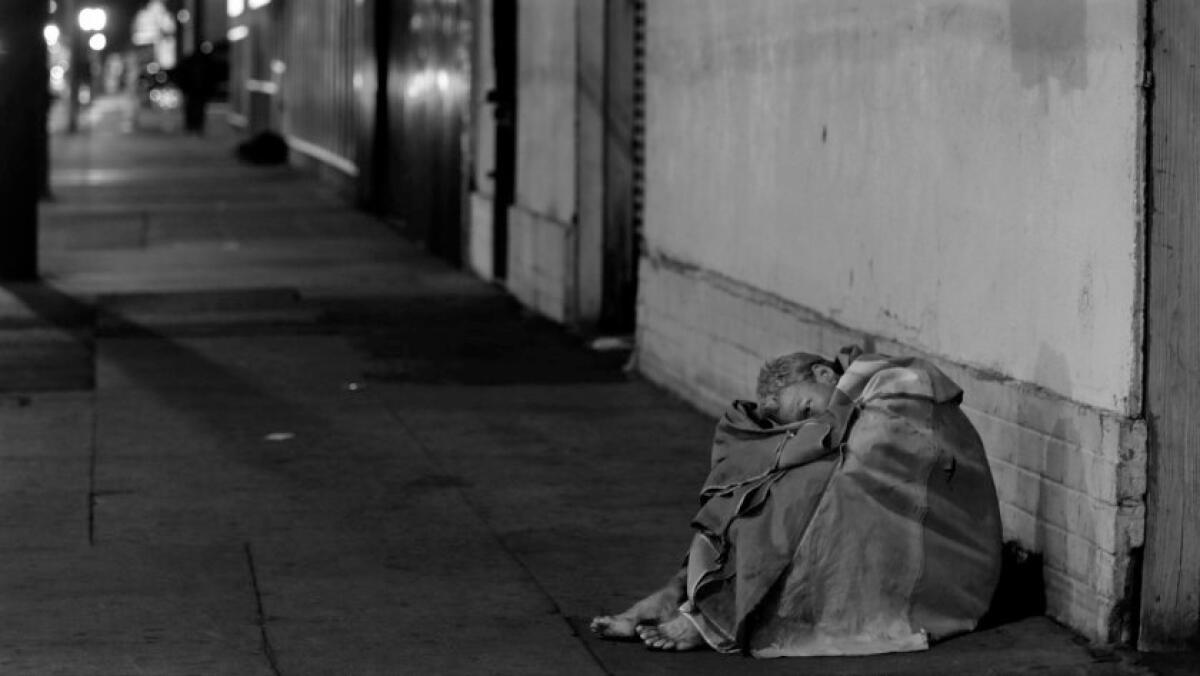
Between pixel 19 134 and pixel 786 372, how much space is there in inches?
487

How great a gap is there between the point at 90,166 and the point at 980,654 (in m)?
33.4

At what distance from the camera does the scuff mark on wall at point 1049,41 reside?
21.3 feet

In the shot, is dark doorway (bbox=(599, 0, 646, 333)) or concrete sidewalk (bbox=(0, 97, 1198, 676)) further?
dark doorway (bbox=(599, 0, 646, 333))

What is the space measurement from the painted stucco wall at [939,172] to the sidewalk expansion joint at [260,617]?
2.43 metres

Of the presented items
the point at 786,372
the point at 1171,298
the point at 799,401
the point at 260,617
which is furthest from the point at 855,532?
the point at 260,617

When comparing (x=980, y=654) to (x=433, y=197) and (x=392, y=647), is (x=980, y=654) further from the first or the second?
(x=433, y=197)

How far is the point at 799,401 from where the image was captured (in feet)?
21.4

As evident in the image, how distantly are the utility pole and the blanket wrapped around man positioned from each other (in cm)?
1215

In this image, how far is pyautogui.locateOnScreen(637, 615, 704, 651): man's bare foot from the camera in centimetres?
626

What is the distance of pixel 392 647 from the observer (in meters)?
6.31

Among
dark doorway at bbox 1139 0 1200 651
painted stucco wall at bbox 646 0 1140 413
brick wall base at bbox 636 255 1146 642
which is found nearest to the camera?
dark doorway at bbox 1139 0 1200 651

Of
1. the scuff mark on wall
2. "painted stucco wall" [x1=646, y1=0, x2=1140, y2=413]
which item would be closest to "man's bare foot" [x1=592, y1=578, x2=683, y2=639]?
"painted stucco wall" [x1=646, y1=0, x2=1140, y2=413]

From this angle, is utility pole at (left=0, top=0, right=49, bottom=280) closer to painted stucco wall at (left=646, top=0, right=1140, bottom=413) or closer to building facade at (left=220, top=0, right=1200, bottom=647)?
building facade at (left=220, top=0, right=1200, bottom=647)

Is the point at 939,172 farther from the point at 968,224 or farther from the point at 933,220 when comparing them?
the point at 968,224
